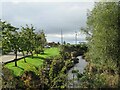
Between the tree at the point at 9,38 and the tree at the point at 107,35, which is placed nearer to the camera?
the tree at the point at 9,38

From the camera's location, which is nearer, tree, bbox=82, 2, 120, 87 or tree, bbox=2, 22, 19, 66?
tree, bbox=2, 22, 19, 66

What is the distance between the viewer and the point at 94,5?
1375 inches

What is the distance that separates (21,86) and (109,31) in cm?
1431

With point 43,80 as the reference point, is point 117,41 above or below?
above

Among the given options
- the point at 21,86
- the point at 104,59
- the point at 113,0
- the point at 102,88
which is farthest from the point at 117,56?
the point at 21,86

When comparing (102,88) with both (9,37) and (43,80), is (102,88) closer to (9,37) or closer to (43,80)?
(43,80)

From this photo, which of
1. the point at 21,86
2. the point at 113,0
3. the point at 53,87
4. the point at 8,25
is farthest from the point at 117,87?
the point at 8,25

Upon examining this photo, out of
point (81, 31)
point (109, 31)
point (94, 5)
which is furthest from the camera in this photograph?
point (81, 31)

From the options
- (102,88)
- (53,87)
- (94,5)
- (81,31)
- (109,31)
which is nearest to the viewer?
(53,87)

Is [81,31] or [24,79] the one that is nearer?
→ [24,79]

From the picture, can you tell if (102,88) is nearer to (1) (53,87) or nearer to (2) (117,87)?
(2) (117,87)

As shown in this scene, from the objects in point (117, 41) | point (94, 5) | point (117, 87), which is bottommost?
point (117, 87)

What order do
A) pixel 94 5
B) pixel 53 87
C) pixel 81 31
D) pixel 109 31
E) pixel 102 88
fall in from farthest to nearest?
1. pixel 81 31
2. pixel 94 5
3. pixel 109 31
4. pixel 102 88
5. pixel 53 87

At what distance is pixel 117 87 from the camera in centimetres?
2530
